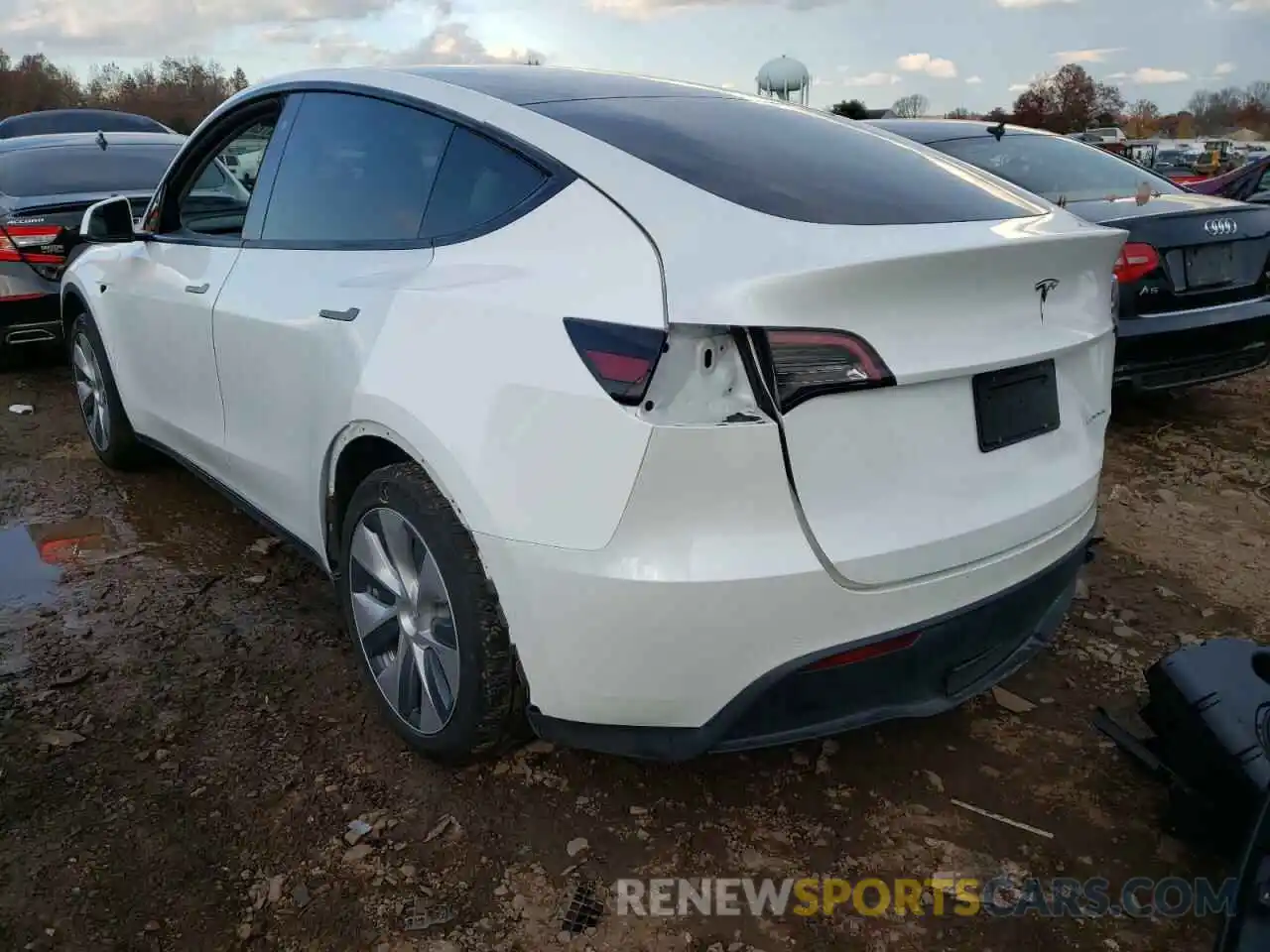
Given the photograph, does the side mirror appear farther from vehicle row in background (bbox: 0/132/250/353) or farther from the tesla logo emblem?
the tesla logo emblem

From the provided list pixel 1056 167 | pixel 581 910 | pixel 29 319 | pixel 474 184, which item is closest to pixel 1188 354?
pixel 1056 167

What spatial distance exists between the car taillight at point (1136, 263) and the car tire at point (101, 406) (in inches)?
180

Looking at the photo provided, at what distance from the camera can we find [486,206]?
7.59 ft

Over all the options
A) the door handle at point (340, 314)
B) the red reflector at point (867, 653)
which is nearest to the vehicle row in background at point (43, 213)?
the door handle at point (340, 314)

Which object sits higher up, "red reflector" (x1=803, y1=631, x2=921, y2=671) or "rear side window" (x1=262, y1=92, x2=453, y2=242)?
"rear side window" (x1=262, y1=92, x2=453, y2=242)

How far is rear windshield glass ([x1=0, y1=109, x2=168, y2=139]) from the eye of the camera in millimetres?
13664

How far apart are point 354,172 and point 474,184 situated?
2.01 ft

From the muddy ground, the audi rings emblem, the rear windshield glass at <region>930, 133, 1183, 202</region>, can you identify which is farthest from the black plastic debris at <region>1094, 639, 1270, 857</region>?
the rear windshield glass at <region>930, 133, 1183, 202</region>

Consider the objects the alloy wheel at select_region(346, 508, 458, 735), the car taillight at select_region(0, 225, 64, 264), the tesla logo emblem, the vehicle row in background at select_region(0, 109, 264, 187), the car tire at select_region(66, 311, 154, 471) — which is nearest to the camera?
the tesla logo emblem

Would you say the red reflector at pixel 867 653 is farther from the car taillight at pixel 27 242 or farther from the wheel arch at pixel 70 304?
the car taillight at pixel 27 242

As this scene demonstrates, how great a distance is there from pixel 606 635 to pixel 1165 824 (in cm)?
145

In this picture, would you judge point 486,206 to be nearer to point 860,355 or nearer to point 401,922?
point 860,355

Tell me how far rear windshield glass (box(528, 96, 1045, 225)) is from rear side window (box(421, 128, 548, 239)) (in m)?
0.17

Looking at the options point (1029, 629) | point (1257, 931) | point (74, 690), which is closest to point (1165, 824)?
point (1029, 629)
